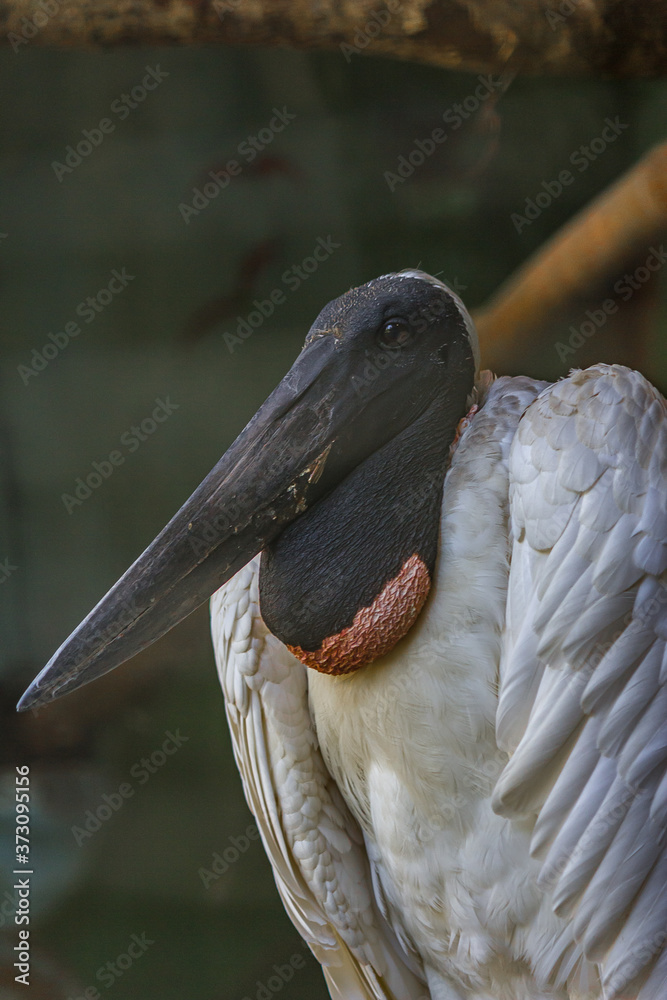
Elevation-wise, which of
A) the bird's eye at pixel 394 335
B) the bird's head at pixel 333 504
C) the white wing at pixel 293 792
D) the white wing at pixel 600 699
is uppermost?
the bird's eye at pixel 394 335

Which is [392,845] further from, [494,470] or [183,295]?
[183,295]

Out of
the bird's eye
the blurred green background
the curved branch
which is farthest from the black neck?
the blurred green background

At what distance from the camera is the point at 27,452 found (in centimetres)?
259

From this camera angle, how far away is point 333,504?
4.47 feet

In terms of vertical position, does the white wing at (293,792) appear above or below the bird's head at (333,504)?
below

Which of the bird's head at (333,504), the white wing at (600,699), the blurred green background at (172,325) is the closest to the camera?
the white wing at (600,699)

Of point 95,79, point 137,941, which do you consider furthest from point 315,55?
point 137,941

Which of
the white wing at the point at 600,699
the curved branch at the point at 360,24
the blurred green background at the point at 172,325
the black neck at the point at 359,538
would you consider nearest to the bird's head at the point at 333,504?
the black neck at the point at 359,538

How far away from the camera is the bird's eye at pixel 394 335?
1.37m

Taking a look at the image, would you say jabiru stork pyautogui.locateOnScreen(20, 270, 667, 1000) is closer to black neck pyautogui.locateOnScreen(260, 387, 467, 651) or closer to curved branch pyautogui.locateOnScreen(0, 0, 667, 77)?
black neck pyautogui.locateOnScreen(260, 387, 467, 651)

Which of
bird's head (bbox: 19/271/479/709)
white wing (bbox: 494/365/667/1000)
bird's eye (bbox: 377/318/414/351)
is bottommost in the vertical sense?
white wing (bbox: 494/365/667/1000)

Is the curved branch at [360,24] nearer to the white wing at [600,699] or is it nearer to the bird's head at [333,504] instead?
the bird's head at [333,504]

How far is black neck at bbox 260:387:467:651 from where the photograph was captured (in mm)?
1307

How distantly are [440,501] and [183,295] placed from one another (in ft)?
4.90
